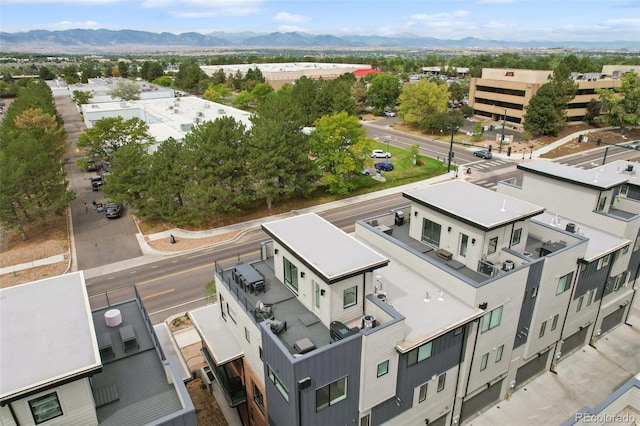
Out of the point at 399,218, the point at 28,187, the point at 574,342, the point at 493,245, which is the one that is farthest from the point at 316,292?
the point at 28,187

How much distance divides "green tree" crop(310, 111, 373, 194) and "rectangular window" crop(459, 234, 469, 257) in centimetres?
3542

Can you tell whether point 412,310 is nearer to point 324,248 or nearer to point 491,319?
point 491,319

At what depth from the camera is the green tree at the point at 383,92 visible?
410 feet

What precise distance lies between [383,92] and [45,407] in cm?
12239

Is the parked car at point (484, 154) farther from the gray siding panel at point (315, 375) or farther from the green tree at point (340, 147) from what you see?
the gray siding panel at point (315, 375)

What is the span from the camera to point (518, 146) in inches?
3526

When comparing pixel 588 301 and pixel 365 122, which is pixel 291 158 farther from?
pixel 365 122

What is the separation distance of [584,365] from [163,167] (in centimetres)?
4524

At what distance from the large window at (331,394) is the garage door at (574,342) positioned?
19.8 meters

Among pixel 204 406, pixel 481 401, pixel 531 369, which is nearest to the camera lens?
pixel 204 406

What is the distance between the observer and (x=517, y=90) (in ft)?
338

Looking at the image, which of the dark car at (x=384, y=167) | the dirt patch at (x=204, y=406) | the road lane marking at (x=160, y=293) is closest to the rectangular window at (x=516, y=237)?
the dirt patch at (x=204, y=406)

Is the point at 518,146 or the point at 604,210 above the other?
the point at 604,210

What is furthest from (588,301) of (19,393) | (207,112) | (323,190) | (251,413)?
(207,112)
